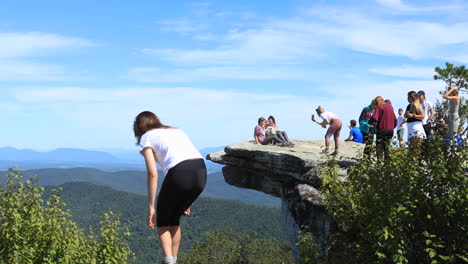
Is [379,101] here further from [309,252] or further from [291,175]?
[291,175]

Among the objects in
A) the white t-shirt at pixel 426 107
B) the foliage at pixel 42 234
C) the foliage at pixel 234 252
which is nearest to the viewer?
the foliage at pixel 42 234

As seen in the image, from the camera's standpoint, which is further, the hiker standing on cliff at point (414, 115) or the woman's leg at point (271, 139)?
the woman's leg at point (271, 139)

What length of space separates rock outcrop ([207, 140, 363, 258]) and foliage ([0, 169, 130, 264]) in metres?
6.37

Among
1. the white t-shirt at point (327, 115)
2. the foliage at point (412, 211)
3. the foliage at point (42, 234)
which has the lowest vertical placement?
the foliage at point (42, 234)

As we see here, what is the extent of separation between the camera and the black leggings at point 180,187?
627 centimetres

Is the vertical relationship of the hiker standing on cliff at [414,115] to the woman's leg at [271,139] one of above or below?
above

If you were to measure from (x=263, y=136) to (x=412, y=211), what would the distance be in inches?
676

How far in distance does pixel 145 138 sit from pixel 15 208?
30.2 ft

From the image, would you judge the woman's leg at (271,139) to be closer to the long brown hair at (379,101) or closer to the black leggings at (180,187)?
the long brown hair at (379,101)

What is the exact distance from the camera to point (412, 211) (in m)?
9.77

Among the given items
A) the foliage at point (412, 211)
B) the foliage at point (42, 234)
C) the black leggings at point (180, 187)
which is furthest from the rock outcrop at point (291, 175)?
the black leggings at point (180, 187)

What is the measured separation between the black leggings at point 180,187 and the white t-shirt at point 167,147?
0.08 m

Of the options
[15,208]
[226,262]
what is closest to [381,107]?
[15,208]

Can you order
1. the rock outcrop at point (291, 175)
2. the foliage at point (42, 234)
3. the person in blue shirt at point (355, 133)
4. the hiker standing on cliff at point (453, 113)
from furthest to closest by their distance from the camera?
the person in blue shirt at point (355, 133)
the rock outcrop at point (291, 175)
the foliage at point (42, 234)
the hiker standing on cliff at point (453, 113)
